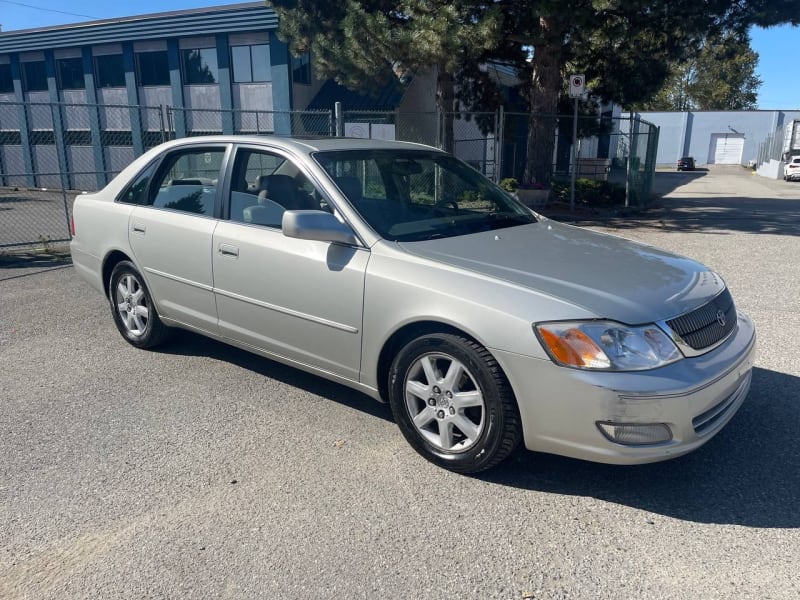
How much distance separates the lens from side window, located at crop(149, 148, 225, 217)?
4688mm

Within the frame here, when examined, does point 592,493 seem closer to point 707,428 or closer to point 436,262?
point 707,428

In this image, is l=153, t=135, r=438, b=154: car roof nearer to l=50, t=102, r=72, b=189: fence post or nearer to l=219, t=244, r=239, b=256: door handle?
l=219, t=244, r=239, b=256: door handle

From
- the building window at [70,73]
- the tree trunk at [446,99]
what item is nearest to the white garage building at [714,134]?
the tree trunk at [446,99]

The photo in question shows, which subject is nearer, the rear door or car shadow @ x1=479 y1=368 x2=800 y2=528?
car shadow @ x1=479 y1=368 x2=800 y2=528

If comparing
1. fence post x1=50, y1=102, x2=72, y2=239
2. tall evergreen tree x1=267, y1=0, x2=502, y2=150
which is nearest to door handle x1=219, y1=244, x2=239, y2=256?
fence post x1=50, y1=102, x2=72, y2=239

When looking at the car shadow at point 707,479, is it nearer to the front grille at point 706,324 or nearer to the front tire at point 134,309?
the front grille at point 706,324

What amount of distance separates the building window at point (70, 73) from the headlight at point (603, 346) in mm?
25504

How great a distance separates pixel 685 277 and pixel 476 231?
1233mm

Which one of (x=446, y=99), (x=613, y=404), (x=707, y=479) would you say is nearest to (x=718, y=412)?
(x=707, y=479)

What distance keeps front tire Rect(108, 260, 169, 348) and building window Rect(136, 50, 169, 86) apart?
1943 cm

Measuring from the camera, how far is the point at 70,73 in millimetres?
24453

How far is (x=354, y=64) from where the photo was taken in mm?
14297

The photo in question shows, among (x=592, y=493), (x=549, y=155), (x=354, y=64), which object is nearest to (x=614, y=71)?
(x=549, y=155)

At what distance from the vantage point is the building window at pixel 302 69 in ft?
67.3
